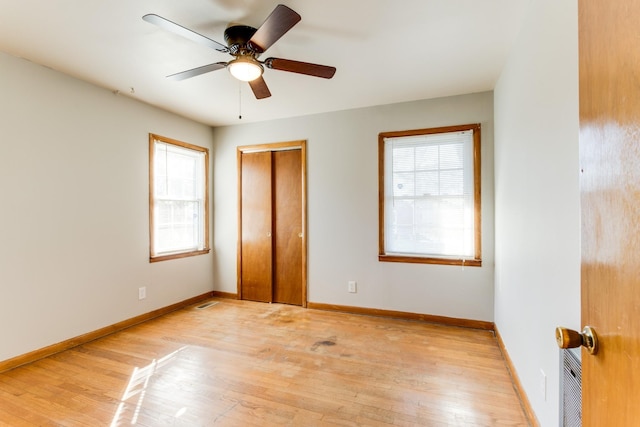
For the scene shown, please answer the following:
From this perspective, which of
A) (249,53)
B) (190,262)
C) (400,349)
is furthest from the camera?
(190,262)

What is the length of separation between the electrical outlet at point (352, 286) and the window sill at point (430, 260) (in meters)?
0.45

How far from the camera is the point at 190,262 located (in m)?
4.12

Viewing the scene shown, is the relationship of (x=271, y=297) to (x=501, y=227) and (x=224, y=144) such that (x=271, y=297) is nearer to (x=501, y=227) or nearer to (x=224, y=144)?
(x=224, y=144)

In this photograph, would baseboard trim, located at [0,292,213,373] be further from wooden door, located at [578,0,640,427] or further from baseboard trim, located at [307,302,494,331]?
wooden door, located at [578,0,640,427]

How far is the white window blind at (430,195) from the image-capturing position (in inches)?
130

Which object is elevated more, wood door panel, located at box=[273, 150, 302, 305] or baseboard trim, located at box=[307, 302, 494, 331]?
wood door panel, located at box=[273, 150, 302, 305]

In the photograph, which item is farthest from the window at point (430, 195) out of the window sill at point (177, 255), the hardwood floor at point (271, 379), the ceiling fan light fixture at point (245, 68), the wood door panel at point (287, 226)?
the window sill at point (177, 255)

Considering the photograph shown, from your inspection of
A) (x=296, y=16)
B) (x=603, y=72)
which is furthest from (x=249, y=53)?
(x=603, y=72)

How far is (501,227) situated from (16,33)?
4093 mm

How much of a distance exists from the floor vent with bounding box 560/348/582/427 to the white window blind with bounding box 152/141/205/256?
12.5ft

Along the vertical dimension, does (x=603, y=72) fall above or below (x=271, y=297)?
above

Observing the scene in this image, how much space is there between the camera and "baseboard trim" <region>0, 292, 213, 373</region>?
2.41m

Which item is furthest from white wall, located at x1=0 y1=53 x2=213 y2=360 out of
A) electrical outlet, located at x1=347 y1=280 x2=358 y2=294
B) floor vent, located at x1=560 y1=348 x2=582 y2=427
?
floor vent, located at x1=560 y1=348 x2=582 y2=427

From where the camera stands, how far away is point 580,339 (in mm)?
726
